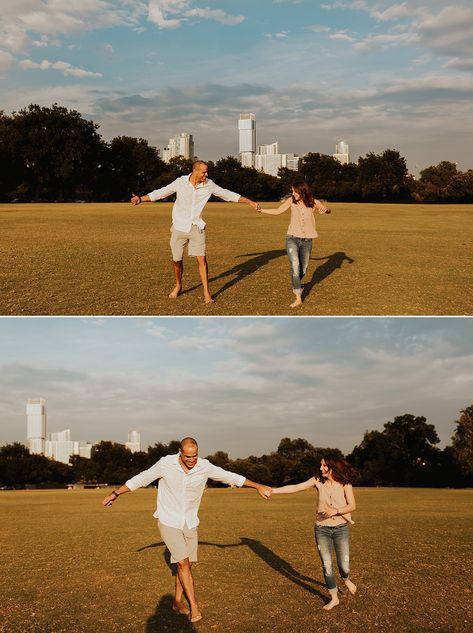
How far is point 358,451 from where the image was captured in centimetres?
6275

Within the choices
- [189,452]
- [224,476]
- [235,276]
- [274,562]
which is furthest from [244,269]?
[189,452]

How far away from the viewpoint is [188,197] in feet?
43.4

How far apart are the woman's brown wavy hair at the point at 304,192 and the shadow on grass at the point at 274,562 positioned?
22.6 feet

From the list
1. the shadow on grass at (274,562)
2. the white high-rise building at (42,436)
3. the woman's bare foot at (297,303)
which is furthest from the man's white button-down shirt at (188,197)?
the white high-rise building at (42,436)

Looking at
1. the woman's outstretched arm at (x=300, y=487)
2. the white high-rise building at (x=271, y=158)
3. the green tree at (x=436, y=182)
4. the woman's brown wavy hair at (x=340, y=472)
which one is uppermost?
the white high-rise building at (x=271, y=158)

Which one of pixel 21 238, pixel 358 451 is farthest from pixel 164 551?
pixel 358 451

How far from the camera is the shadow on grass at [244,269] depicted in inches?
655

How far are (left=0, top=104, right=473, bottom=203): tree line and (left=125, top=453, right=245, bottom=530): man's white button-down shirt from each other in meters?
85.4

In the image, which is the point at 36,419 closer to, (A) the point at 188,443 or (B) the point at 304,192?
(B) the point at 304,192

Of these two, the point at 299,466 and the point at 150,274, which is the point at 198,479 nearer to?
the point at 150,274

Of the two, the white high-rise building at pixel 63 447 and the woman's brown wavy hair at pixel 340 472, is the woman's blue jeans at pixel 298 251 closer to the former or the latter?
the woman's brown wavy hair at pixel 340 472

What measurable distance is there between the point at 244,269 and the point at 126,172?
84.2 meters

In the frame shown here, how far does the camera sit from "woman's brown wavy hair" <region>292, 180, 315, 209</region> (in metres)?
13.5

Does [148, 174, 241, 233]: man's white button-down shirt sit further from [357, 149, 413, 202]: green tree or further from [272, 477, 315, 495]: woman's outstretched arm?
[357, 149, 413, 202]: green tree
